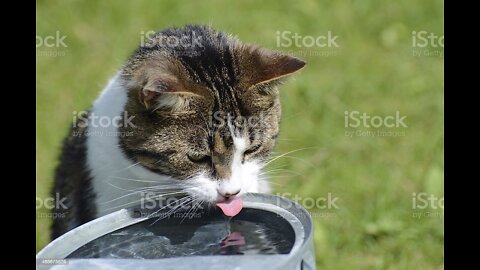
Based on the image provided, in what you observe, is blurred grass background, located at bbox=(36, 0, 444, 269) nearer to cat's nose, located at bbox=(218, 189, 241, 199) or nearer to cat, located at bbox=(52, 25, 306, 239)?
cat, located at bbox=(52, 25, 306, 239)

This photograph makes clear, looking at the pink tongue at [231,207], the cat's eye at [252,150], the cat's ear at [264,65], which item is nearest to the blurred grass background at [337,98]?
the cat's eye at [252,150]


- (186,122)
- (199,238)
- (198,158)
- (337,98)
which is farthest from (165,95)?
(337,98)

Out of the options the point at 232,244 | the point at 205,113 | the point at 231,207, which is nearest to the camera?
the point at 232,244

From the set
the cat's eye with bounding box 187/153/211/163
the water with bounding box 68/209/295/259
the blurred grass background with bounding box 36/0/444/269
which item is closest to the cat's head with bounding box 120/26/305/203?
the cat's eye with bounding box 187/153/211/163

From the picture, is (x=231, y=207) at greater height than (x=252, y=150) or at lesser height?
lesser

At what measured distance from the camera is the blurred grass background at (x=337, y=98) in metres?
3.39

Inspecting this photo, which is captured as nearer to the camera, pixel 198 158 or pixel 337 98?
pixel 198 158

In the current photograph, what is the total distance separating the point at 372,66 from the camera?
470 cm

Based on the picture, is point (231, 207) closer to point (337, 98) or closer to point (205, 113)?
point (205, 113)

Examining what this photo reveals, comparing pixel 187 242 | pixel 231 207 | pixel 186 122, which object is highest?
pixel 186 122

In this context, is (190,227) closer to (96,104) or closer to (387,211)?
(96,104)

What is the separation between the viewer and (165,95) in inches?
95.0

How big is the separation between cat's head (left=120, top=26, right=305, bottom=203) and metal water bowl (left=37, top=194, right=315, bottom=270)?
0.14 metres

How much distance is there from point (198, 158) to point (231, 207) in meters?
0.27
